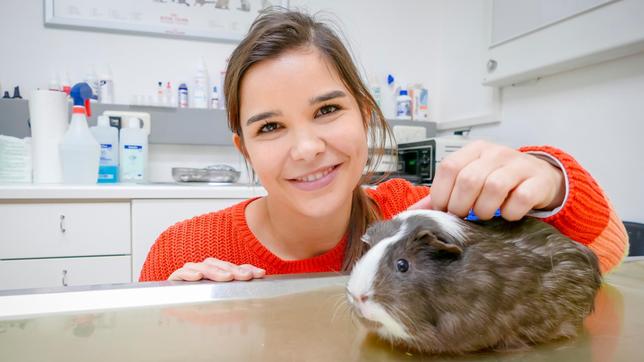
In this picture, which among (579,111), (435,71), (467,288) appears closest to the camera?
(467,288)

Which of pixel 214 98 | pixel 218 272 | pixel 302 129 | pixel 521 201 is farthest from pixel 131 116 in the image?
pixel 521 201

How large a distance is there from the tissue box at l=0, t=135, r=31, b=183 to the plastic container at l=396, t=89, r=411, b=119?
2152mm

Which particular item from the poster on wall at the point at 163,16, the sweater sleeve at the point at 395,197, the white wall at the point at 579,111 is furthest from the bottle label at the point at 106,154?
the white wall at the point at 579,111

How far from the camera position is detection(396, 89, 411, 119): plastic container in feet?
8.85

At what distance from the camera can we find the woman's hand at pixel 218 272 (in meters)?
0.60

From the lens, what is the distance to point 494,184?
0.49 metres

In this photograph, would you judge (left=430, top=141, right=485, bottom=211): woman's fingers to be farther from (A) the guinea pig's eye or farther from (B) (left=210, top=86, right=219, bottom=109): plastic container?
(B) (left=210, top=86, right=219, bottom=109): plastic container

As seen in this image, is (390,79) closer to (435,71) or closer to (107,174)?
(435,71)

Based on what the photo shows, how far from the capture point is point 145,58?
7.68 ft

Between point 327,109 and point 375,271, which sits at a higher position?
point 327,109

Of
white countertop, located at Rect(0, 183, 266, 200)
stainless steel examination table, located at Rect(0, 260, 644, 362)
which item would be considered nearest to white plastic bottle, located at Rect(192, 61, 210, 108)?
white countertop, located at Rect(0, 183, 266, 200)

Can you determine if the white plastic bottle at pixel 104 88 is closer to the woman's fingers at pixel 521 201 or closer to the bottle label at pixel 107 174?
the bottle label at pixel 107 174

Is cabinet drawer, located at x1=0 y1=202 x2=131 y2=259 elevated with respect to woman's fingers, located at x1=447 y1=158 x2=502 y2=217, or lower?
lower

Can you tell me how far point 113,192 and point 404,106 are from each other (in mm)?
1905
